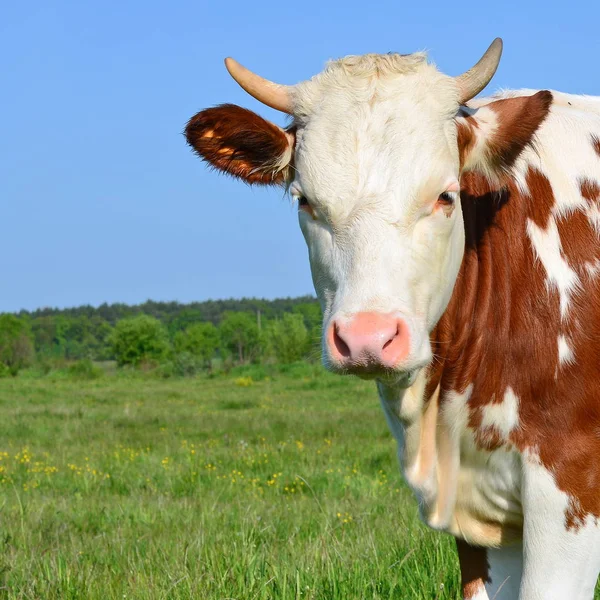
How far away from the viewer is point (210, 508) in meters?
7.16

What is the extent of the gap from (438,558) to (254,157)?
2366 millimetres

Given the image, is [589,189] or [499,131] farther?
[589,189]

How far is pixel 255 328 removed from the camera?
7200 centimetres

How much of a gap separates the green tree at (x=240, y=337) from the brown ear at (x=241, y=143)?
6173 cm

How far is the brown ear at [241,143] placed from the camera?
3.62 m

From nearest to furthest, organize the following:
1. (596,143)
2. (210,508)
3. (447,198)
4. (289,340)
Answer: (447,198)
(596,143)
(210,508)
(289,340)

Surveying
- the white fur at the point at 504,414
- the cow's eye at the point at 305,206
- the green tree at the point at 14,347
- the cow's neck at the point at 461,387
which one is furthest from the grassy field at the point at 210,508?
the green tree at the point at 14,347

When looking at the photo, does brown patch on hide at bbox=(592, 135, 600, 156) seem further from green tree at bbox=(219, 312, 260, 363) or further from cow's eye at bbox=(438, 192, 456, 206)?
green tree at bbox=(219, 312, 260, 363)

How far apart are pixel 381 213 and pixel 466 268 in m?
0.69

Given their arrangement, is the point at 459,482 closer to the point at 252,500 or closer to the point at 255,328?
the point at 252,500

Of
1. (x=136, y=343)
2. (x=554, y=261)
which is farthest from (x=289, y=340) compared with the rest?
(x=554, y=261)

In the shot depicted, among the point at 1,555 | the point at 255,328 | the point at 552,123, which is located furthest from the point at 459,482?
the point at 255,328

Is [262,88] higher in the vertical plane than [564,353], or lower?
higher

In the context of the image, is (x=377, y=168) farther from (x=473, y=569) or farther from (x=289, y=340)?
(x=289, y=340)
